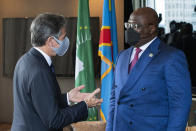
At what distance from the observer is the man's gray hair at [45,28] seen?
1.83m

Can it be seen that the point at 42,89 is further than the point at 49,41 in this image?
No

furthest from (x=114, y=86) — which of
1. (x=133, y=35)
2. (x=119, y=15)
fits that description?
(x=119, y=15)

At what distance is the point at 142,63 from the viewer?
6.78 ft

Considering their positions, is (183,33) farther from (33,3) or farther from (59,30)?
(33,3)

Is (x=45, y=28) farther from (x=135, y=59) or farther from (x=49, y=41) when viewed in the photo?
(x=135, y=59)

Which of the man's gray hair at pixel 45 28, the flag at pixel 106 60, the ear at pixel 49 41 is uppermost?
the man's gray hair at pixel 45 28

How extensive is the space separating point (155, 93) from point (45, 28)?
30.7 inches

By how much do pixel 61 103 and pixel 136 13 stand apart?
2.52 feet

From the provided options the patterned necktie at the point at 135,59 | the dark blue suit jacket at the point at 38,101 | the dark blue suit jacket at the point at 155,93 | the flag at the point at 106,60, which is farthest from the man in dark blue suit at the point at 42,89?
the flag at the point at 106,60

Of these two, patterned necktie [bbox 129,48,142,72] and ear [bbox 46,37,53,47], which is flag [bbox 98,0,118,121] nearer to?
patterned necktie [bbox 129,48,142,72]

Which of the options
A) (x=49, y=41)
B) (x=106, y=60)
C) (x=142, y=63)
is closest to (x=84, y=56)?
(x=106, y=60)

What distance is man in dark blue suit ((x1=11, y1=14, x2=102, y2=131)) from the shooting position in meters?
1.69

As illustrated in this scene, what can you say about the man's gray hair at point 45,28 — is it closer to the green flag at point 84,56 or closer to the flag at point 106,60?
the flag at point 106,60

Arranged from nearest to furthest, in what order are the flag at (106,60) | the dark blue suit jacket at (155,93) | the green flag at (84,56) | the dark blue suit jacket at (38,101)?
the dark blue suit jacket at (38,101) → the dark blue suit jacket at (155,93) → the flag at (106,60) → the green flag at (84,56)
